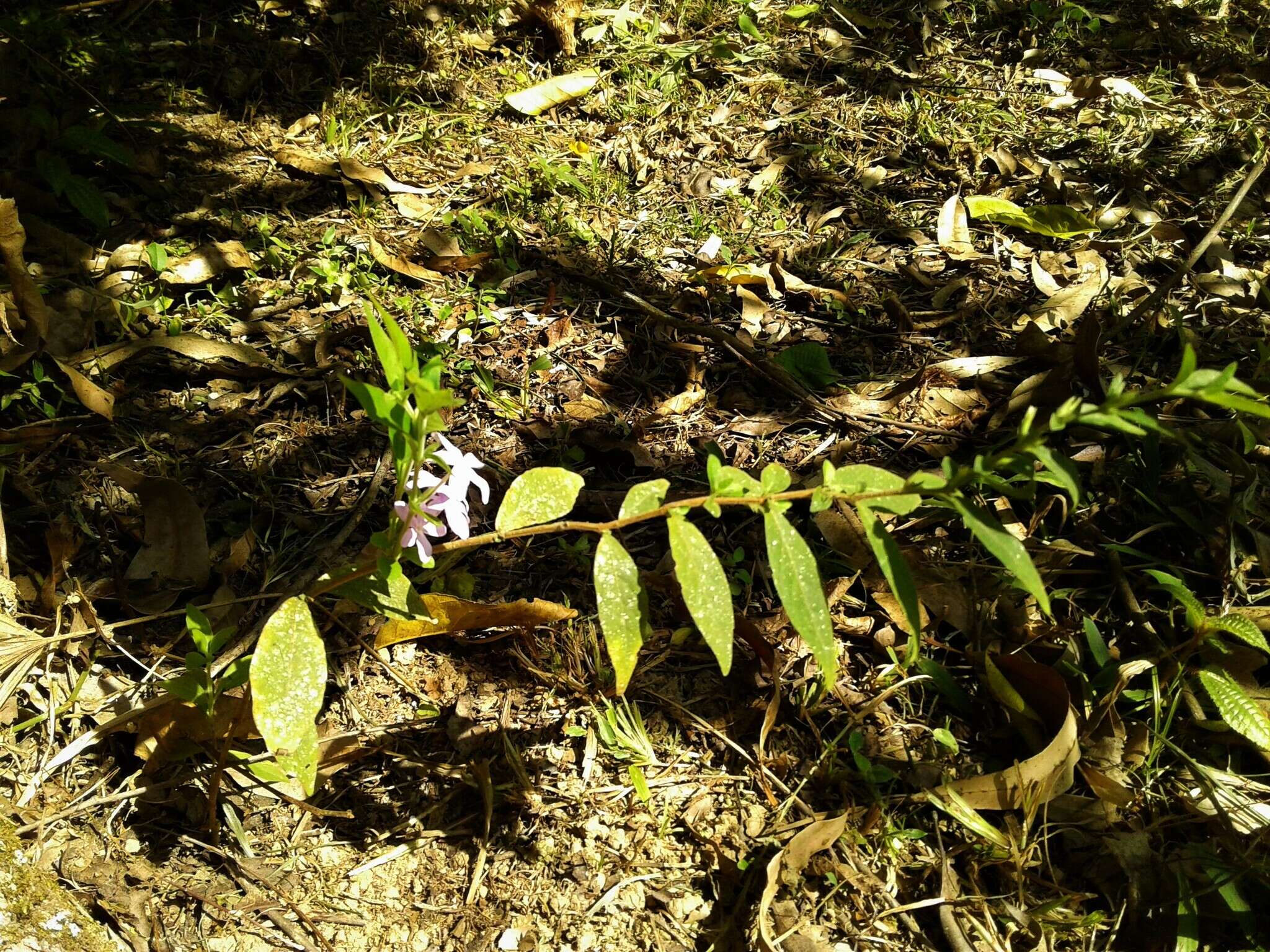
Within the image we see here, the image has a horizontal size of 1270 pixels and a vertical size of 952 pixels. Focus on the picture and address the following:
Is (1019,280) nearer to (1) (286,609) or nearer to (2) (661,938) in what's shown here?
(2) (661,938)

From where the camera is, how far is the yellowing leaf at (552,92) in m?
2.98

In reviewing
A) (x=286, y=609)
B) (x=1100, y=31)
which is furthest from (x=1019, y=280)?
(x=286, y=609)

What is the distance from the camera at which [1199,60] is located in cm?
320

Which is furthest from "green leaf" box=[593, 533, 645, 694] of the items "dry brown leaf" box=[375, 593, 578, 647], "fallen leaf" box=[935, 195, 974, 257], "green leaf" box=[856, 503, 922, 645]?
"fallen leaf" box=[935, 195, 974, 257]

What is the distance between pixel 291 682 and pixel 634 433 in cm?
111

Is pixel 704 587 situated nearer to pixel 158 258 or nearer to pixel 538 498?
pixel 538 498

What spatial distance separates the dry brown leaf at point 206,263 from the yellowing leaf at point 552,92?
1.04 metres

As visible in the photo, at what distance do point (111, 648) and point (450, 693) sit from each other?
63 cm

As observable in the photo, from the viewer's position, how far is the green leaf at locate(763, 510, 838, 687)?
1.07 m

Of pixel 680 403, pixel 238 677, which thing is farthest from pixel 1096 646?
pixel 238 677

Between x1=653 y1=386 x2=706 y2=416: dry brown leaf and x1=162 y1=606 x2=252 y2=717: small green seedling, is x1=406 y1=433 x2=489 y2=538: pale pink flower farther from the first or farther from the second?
x1=653 y1=386 x2=706 y2=416: dry brown leaf

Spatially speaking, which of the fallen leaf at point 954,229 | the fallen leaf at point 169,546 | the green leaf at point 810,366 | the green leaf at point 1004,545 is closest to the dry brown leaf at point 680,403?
the green leaf at point 810,366

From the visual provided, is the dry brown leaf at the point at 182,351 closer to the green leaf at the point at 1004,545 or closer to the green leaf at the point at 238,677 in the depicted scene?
the green leaf at the point at 238,677

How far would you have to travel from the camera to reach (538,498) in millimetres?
1307
